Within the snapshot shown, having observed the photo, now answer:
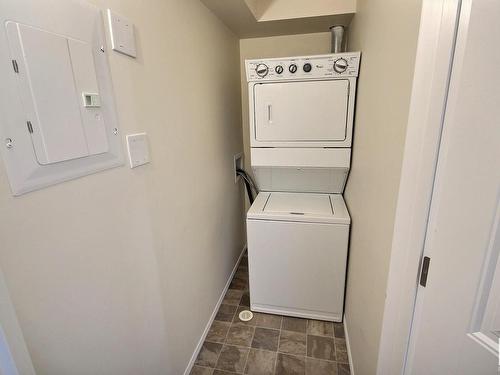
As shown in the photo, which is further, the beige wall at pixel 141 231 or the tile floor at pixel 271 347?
the tile floor at pixel 271 347

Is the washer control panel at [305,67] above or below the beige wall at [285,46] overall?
below

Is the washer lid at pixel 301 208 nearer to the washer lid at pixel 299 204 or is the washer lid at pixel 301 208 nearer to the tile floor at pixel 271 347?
the washer lid at pixel 299 204

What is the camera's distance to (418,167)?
2.21 ft

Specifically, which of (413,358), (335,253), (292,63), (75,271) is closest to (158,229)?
(75,271)

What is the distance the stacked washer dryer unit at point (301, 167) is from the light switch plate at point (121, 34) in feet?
3.05

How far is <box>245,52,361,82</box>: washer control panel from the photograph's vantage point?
1575mm

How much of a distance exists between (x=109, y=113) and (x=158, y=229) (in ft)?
1.81

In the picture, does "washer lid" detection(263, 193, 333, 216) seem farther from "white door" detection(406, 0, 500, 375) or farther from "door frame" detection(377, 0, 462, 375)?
"white door" detection(406, 0, 500, 375)

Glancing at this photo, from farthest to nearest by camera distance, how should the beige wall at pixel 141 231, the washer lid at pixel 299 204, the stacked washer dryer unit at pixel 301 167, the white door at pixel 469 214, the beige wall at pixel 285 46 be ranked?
the beige wall at pixel 285 46
the washer lid at pixel 299 204
the stacked washer dryer unit at pixel 301 167
the beige wall at pixel 141 231
the white door at pixel 469 214

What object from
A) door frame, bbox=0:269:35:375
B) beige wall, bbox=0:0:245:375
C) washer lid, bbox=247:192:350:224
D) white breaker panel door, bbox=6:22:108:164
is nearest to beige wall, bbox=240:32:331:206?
beige wall, bbox=0:0:245:375

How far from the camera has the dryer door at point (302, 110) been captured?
1.66 m

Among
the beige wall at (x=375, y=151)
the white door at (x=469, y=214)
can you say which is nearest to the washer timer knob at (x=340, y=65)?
the beige wall at (x=375, y=151)

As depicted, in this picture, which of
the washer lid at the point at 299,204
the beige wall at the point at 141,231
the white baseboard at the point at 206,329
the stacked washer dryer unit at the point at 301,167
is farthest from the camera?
the washer lid at the point at 299,204

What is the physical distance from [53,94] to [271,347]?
1.83 meters
